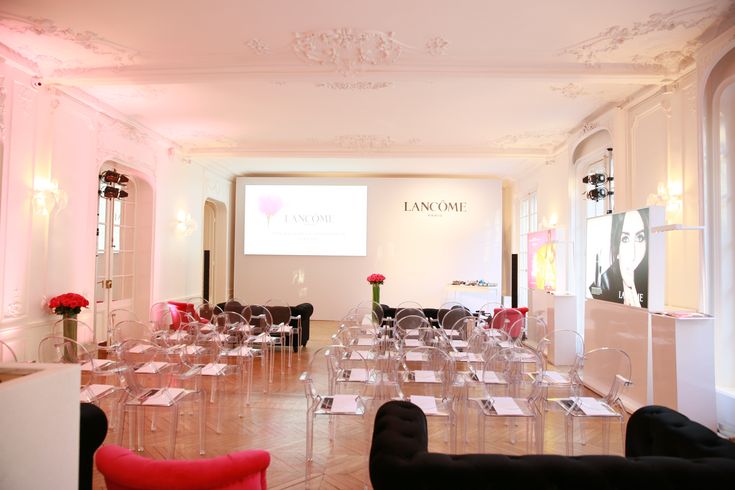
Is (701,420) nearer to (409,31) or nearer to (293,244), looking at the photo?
(409,31)

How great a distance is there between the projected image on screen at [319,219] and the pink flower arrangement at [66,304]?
6173 millimetres

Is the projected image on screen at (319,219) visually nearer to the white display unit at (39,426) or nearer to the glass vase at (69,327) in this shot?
the glass vase at (69,327)

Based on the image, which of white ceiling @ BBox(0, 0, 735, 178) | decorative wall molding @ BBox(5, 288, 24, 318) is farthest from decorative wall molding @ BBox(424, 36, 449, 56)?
decorative wall molding @ BBox(5, 288, 24, 318)

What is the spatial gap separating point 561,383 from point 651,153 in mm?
3209

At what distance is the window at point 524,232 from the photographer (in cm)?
1014

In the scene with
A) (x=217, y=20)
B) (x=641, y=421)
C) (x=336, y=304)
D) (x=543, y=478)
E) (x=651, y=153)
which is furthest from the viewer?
(x=336, y=304)

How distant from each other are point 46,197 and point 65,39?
6.33 ft

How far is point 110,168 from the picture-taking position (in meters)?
7.37

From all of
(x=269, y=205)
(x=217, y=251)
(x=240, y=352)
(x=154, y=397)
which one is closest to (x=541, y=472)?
(x=154, y=397)

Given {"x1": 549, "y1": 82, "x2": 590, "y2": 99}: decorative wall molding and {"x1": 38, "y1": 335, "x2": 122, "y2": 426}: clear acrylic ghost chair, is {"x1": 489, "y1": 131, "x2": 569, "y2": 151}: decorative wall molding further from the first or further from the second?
{"x1": 38, "y1": 335, "x2": 122, "y2": 426}: clear acrylic ghost chair

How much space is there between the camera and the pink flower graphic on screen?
11336 mm

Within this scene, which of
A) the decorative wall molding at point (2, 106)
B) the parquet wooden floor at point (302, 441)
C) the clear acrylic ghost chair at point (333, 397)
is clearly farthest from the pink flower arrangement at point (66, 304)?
the clear acrylic ghost chair at point (333, 397)

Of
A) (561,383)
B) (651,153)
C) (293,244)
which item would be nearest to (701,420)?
(561,383)

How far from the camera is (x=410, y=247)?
1132cm
